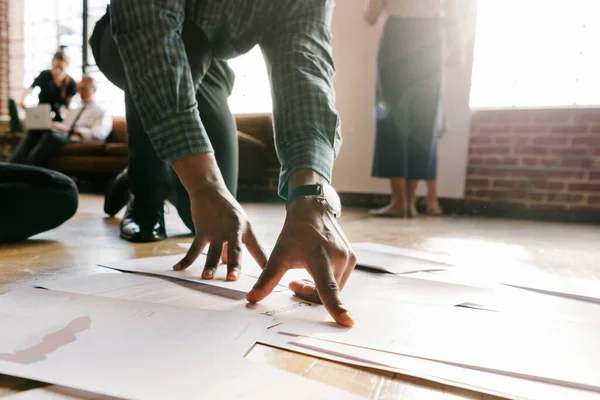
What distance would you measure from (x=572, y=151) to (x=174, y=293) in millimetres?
3062

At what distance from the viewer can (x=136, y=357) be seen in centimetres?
45

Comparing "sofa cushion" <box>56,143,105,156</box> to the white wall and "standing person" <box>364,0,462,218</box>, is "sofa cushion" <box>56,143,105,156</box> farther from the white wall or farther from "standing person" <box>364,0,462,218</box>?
"standing person" <box>364,0,462,218</box>

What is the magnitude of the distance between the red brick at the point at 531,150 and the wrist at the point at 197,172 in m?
2.85

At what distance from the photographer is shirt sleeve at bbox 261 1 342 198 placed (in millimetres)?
743

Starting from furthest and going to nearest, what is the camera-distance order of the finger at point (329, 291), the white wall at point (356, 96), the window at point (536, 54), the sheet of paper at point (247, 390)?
the white wall at point (356, 96) < the window at point (536, 54) < the finger at point (329, 291) < the sheet of paper at point (247, 390)

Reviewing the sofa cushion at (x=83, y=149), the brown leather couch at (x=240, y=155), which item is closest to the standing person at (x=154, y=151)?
the brown leather couch at (x=240, y=155)

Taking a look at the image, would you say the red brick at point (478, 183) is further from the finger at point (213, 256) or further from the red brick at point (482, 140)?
the finger at point (213, 256)

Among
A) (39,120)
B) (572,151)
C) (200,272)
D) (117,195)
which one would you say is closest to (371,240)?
(200,272)

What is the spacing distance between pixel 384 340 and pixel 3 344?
1.35 feet

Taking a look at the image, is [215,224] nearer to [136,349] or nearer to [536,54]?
[136,349]

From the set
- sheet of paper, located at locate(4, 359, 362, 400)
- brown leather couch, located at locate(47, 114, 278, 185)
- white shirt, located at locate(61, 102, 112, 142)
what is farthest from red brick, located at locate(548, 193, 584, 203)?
white shirt, located at locate(61, 102, 112, 142)

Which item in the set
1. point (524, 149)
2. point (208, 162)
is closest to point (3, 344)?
point (208, 162)

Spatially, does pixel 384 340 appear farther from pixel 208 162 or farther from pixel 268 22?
pixel 268 22

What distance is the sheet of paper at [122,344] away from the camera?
15.8 inches
